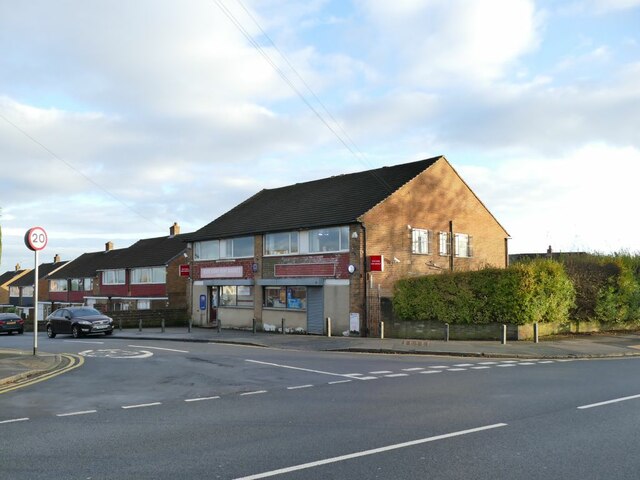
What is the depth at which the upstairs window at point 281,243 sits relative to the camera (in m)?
30.2

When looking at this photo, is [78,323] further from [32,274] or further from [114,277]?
[32,274]

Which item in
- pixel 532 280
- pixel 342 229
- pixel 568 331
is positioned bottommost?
pixel 568 331

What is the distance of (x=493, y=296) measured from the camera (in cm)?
2289

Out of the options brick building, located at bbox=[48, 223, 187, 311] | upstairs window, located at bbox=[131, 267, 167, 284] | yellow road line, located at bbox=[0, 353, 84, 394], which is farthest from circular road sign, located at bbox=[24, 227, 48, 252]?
upstairs window, located at bbox=[131, 267, 167, 284]

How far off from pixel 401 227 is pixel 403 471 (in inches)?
938

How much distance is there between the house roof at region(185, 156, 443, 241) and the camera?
28.9m

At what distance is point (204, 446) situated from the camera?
7.00 m

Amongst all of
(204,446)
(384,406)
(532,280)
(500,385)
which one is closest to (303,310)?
(532,280)

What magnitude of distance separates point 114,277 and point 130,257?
285cm

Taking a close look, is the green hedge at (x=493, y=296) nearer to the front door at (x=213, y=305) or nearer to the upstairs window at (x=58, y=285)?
the front door at (x=213, y=305)

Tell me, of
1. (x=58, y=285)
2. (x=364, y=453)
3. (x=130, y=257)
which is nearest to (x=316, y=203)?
(x=364, y=453)

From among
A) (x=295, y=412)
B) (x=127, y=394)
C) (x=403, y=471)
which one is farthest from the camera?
(x=127, y=394)

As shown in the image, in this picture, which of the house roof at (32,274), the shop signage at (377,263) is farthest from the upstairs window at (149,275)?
the house roof at (32,274)

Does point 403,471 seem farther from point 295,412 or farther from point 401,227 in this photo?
point 401,227
